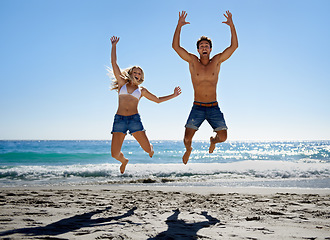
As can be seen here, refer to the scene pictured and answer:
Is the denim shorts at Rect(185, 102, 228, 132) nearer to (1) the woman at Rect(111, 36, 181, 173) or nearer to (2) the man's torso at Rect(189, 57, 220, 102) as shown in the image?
(2) the man's torso at Rect(189, 57, 220, 102)

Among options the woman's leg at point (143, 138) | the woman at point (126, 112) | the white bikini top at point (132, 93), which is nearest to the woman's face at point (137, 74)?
the woman at point (126, 112)

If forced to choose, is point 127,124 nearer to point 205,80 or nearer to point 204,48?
point 205,80

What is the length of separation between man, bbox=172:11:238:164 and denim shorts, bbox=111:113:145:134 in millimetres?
1004

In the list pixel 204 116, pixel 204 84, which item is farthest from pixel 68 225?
pixel 204 84

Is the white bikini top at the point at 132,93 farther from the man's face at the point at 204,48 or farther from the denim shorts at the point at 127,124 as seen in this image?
the man's face at the point at 204,48

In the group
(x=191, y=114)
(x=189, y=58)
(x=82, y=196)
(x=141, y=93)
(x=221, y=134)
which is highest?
(x=189, y=58)

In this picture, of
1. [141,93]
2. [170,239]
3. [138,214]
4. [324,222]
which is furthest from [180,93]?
[324,222]

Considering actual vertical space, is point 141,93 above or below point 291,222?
above

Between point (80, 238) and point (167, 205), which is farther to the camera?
point (167, 205)

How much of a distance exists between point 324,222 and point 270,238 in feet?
4.71

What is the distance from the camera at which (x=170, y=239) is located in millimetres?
3969

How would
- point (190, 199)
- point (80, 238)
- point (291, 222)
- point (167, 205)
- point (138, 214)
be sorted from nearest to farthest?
point (80, 238), point (291, 222), point (138, 214), point (167, 205), point (190, 199)

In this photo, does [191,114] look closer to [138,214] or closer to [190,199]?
[138,214]

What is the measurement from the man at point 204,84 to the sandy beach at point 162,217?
132cm
